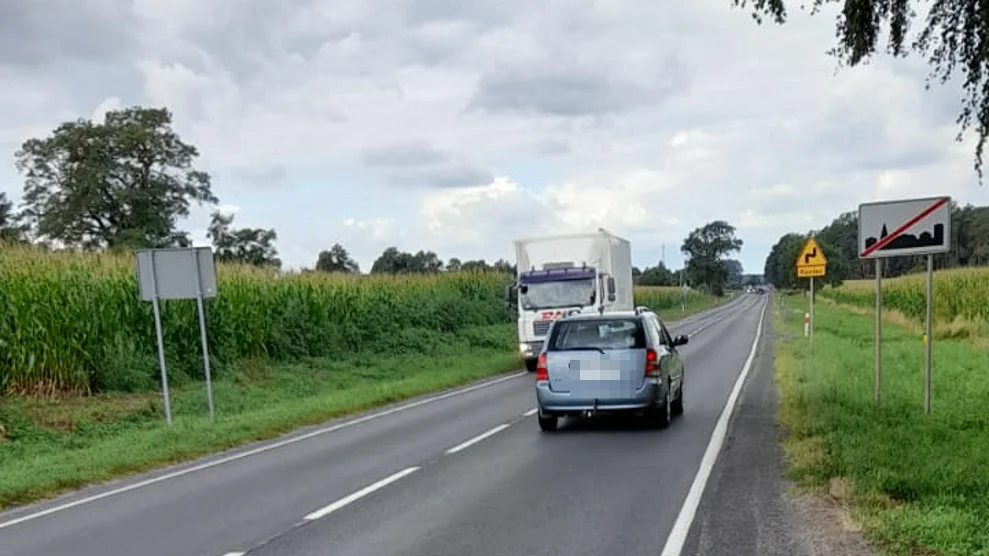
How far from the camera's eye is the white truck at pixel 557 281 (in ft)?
80.8

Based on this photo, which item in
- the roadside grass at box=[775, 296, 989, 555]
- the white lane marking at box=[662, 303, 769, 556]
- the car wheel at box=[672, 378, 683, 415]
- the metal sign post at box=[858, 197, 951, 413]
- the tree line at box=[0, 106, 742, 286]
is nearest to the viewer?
the roadside grass at box=[775, 296, 989, 555]

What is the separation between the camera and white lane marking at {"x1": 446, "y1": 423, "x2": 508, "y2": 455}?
1181 centimetres

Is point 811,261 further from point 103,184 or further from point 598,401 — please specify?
point 103,184

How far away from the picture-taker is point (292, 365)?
24.0 meters

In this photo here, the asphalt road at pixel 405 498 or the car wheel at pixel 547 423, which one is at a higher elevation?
the asphalt road at pixel 405 498

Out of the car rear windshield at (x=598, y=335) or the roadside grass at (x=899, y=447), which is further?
the car rear windshield at (x=598, y=335)

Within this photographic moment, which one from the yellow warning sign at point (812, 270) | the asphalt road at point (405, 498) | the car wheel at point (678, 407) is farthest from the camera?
the yellow warning sign at point (812, 270)

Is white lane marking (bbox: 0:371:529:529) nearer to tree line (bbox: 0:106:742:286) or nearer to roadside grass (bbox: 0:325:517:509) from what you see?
roadside grass (bbox: 0:325:517:509)

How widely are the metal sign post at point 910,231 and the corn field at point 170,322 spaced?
1384 centimetres

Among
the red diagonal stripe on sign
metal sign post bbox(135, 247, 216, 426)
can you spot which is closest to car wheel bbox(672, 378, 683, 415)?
the red diagonal stripe on sign

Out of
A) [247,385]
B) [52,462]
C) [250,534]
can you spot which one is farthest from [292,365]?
[250,534]

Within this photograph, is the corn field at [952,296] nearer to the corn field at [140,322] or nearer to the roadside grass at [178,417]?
the roadside grass at [178,417]

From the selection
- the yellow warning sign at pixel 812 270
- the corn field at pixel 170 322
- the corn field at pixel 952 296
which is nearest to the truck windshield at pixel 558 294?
the corn field at pixel 170 322

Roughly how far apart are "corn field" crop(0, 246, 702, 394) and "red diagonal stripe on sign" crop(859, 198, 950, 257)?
45.4 ft
